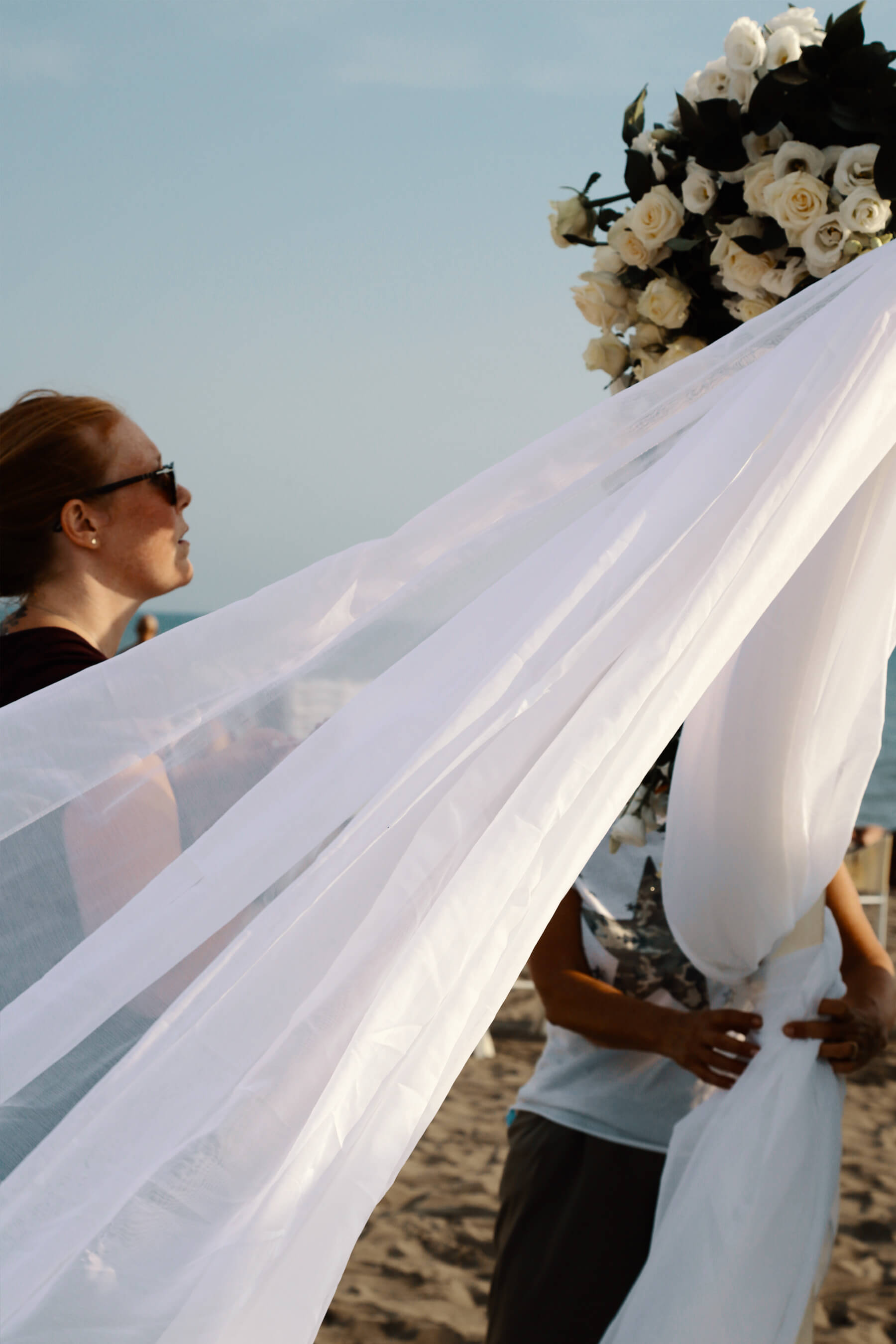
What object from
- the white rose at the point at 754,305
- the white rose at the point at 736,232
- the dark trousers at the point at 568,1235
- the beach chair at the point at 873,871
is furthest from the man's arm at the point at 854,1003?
the beach chair at the point at 873,871

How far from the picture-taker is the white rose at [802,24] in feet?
6.16

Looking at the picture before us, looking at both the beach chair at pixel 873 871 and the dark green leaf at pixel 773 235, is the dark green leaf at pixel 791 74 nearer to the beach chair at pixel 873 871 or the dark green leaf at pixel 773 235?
the dark green leaf at pixel 773 235

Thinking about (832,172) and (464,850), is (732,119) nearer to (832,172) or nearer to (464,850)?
(832,172)

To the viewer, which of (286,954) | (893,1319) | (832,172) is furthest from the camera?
(893,1319)

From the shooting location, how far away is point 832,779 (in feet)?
5.45

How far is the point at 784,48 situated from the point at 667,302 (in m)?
0.43

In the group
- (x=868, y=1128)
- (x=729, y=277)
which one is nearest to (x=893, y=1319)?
(x=868, y=1128)

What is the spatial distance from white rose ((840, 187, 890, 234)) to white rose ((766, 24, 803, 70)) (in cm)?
29

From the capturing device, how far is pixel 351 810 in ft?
3.68

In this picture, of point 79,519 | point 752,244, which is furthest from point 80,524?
point 752,244

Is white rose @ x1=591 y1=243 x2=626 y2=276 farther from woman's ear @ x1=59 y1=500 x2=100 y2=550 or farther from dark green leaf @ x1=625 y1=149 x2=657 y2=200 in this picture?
woman's ear @ x1=59 y1=500 x2=100 y2=550

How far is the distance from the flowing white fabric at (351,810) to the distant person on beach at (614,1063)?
366mm

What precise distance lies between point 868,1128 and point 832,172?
4414 mm

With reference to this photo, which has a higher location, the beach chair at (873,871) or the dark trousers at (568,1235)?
the dark trousers at (568,1235)
